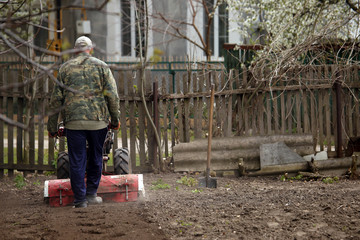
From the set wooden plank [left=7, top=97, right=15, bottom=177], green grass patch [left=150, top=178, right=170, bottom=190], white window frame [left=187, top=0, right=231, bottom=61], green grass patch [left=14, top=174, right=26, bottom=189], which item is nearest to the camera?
green grass patch [left=150, top=178, right=170, bottom=190]

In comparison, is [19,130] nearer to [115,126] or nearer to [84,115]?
[115,126]

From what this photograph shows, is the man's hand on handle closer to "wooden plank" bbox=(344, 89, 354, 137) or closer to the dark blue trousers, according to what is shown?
the dark blue trousers

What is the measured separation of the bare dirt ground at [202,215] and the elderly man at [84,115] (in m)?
0.36

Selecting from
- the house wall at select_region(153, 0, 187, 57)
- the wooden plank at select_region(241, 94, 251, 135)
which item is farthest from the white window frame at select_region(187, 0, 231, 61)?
the wooden plank at select_region(241, 94, 251, 135)

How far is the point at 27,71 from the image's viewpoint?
918 cm

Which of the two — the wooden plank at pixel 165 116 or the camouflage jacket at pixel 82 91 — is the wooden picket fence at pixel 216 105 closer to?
the wooden plank at pixel 165 116

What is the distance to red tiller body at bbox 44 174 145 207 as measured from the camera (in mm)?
6270

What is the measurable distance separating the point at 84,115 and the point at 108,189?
1002 millimetres

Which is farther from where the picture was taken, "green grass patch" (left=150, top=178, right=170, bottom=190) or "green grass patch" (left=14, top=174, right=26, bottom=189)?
"green grass patch" (left=14, top=174, right=26, bottom=189)

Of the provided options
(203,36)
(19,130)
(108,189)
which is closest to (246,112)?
(108,189)

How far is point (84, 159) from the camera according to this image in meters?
6.14

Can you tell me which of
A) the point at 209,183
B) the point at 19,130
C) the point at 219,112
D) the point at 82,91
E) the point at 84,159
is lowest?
the point at 209,183

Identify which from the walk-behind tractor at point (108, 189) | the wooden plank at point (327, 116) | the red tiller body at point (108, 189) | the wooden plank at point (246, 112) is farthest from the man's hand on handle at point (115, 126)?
the wooden plank at point (327, 116)

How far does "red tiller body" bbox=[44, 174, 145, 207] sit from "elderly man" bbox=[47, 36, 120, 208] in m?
0.18
